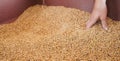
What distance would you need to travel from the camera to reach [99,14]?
41.7 inches

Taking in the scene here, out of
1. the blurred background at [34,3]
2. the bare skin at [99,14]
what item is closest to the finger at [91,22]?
the bare skin at [99,14]

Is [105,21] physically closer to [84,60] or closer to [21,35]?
[84,60]

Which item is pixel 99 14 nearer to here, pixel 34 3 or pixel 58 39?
pixel 58 39

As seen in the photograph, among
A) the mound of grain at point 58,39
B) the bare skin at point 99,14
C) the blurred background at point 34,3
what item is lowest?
the mound of grain at point 58,39

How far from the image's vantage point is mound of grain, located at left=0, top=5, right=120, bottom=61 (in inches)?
33.8

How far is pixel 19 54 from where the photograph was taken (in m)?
0.90

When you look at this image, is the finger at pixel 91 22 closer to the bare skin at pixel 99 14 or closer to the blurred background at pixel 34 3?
the bare skin at pixel 99 14

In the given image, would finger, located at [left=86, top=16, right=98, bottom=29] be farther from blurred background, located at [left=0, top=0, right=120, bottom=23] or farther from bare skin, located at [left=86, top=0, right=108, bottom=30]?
blurred background, located at [left=0, top=0, right=120, bottom=23]

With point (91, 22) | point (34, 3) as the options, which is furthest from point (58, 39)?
point (34, 3)

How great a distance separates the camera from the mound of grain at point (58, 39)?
0.86 metres

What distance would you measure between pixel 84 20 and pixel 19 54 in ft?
1.44

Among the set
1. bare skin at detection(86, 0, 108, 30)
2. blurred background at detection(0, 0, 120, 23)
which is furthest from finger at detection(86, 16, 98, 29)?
blurred background at detection(0, 0, 120, 23)

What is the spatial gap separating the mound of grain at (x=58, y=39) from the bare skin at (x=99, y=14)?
0.09 feet

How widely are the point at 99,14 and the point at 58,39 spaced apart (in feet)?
0.88
